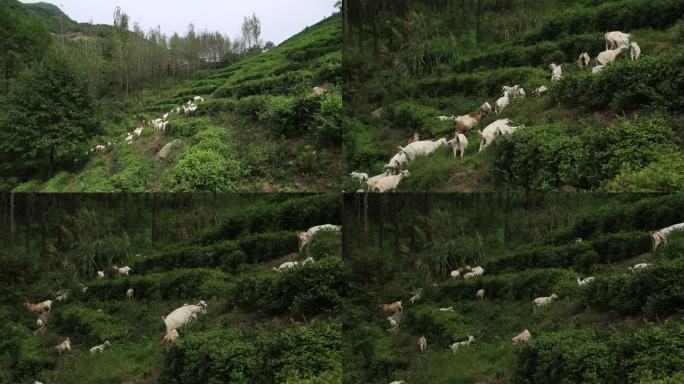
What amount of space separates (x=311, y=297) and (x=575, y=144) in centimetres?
338

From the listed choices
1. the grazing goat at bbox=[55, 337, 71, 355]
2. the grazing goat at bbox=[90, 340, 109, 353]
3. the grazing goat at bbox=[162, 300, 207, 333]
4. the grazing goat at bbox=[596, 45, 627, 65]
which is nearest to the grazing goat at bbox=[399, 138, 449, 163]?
the grazing goat at bbox=[596, 45, 627, 65]

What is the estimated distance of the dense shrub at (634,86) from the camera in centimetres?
507

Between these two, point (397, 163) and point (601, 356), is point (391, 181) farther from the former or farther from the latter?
point (601, 356)

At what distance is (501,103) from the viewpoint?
615 cm

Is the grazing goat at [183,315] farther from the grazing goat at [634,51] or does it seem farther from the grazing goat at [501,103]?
the grazing goat at [634,51]

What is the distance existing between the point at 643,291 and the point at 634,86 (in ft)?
5.84

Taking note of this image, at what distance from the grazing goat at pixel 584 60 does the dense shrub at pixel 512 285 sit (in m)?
1.98

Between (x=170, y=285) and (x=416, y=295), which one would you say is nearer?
(x=416, y=295)

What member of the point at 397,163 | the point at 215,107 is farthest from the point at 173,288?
the point at 397,163

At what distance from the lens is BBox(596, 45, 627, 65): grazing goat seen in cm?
580

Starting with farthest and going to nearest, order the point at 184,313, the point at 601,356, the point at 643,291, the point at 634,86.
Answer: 1. the point at 184,313
2. the point at 643,291
3. the point at 601,356
4. the point at 634,86

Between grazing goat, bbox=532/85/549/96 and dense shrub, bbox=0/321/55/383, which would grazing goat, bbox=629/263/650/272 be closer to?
grazing goat, bbox=532/85/549/96

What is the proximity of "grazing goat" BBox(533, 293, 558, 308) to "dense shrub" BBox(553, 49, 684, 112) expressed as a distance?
6.42 ft

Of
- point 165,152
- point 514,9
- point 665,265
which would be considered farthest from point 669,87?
point 165,152
